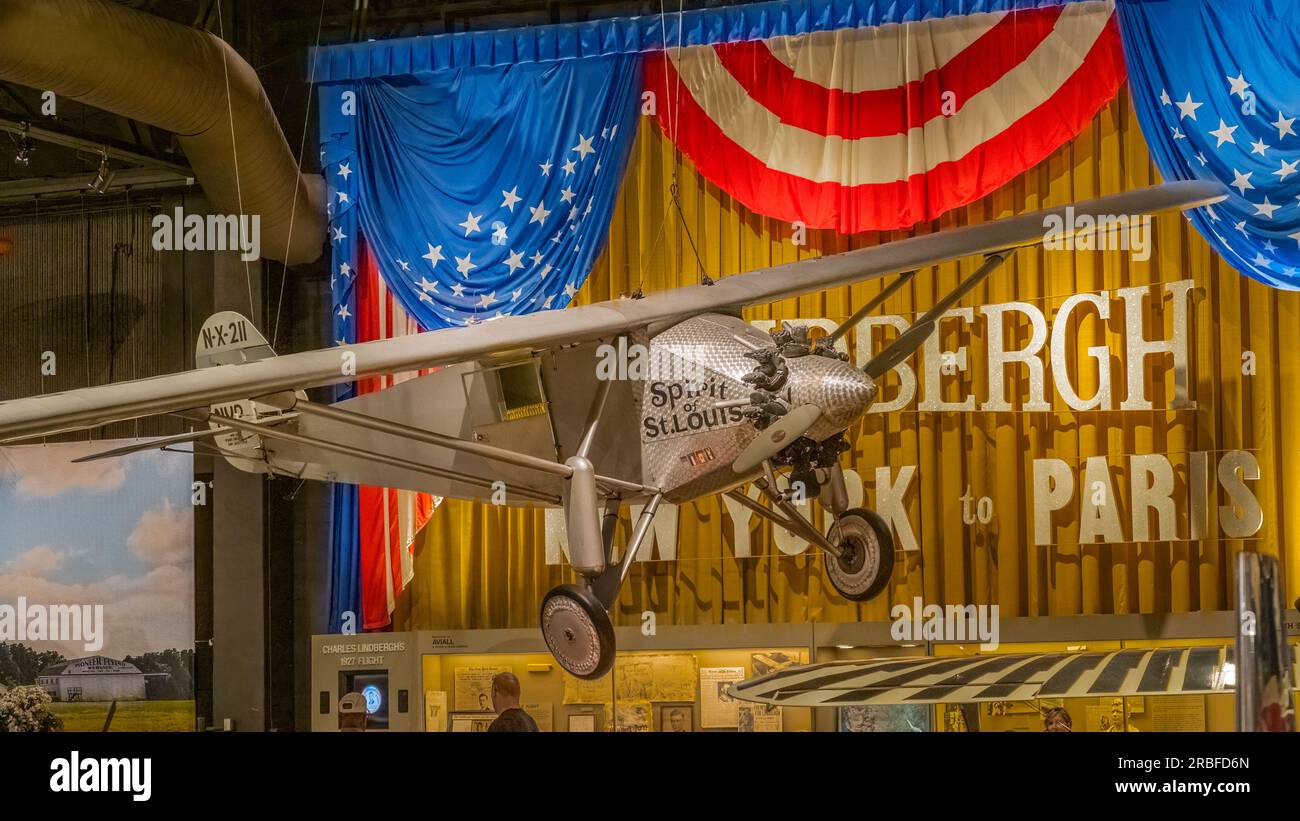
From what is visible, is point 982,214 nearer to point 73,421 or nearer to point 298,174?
point 298,174

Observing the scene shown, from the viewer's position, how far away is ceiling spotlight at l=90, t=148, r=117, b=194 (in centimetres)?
1175

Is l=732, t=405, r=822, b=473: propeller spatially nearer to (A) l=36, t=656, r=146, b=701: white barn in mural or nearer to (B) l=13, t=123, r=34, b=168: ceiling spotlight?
(A) l=36, t=656, r=146, b=701: white barn in mural

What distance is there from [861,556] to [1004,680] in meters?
2.33

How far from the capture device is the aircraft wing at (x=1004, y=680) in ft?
17.0

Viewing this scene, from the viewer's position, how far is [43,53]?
364 inches

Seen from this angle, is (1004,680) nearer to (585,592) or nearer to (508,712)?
(585,592)

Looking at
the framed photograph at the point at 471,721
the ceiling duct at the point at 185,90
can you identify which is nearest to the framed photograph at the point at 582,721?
the framed photograph at the point at 471,721

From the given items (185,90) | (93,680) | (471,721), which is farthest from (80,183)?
(471,721)

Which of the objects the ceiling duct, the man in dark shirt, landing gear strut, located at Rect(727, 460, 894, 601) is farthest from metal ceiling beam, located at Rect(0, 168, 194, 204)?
landing gear strut, located at Rect(727, 460, 894, 601)

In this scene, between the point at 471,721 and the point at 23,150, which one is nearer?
the point at 471,721

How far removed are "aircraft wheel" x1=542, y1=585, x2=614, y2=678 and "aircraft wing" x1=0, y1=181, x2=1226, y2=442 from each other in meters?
1.31

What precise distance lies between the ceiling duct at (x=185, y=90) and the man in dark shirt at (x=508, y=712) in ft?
15.2

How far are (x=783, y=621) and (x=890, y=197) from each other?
320 centimetres

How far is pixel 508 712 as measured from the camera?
26.0 ft
